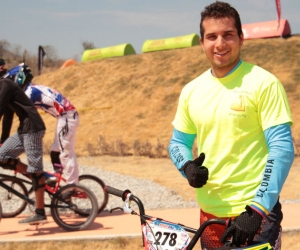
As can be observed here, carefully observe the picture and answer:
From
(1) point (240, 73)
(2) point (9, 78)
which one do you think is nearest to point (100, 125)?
(2) point (9, 78)

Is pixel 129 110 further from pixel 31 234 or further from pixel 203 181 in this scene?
pixel 203 181

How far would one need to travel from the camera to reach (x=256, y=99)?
2.75m

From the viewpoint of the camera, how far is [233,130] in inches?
111

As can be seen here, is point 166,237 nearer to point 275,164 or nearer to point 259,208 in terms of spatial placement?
point 259,208

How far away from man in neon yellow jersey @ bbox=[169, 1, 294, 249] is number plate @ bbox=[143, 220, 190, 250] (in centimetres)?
27

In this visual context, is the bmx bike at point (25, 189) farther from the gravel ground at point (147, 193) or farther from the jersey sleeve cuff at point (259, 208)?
the jersey sleeve cuff at point (259, 208)

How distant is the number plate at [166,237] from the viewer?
249cm

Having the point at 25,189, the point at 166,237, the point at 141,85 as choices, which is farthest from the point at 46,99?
the point at 141,85

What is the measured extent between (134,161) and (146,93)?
16903 mm

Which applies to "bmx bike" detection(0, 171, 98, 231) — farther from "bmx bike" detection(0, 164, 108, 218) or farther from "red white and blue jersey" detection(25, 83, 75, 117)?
"red white and blue jersey" detection(25, 83, 75, 117)

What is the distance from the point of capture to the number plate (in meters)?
2.49

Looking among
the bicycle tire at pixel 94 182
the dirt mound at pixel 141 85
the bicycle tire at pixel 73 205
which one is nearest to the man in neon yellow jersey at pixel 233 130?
the bicycle tire at pixel 73 205

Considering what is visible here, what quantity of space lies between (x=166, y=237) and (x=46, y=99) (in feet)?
16.9

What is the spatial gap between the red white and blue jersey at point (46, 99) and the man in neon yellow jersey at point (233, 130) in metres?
4.57
